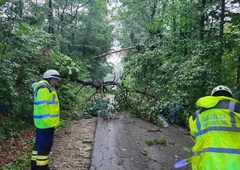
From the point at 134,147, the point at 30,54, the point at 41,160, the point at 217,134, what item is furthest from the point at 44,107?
the point at 30,54

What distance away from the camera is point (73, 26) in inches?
759

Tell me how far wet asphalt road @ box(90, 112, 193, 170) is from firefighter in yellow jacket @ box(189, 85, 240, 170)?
9.66 ft

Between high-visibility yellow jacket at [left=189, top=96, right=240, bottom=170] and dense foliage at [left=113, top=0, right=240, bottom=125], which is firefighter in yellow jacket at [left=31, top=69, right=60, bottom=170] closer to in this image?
high-visibility yellow jacket at [left=189, top=96, right=240, bottom=170]

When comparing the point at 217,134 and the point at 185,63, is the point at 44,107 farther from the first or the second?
the point at 185,63

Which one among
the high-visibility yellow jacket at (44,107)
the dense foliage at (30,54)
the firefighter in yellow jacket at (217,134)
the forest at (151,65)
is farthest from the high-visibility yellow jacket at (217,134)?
the dense foliage at (30,54)

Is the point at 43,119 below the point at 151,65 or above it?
below

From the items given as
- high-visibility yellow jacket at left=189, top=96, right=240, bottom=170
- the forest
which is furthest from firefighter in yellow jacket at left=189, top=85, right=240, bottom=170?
the forest

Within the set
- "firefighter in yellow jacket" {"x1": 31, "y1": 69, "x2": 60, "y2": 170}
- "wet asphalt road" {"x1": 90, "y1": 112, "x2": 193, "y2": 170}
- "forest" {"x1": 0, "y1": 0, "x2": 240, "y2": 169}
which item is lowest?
"wet asphalt road" {"x1": 90, "y1": 112, "x2": 193, "y2": 170}

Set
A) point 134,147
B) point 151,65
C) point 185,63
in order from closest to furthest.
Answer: point 134,147
point 185,63
point 151,65

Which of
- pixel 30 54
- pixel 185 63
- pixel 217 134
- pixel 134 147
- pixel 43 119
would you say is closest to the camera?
pixel 217 134

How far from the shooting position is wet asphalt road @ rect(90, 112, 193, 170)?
18.2ft

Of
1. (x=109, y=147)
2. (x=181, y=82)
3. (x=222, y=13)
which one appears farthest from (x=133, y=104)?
(x=222, y=13)

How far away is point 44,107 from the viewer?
184 inches

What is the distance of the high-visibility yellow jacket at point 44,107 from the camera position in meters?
4.68
